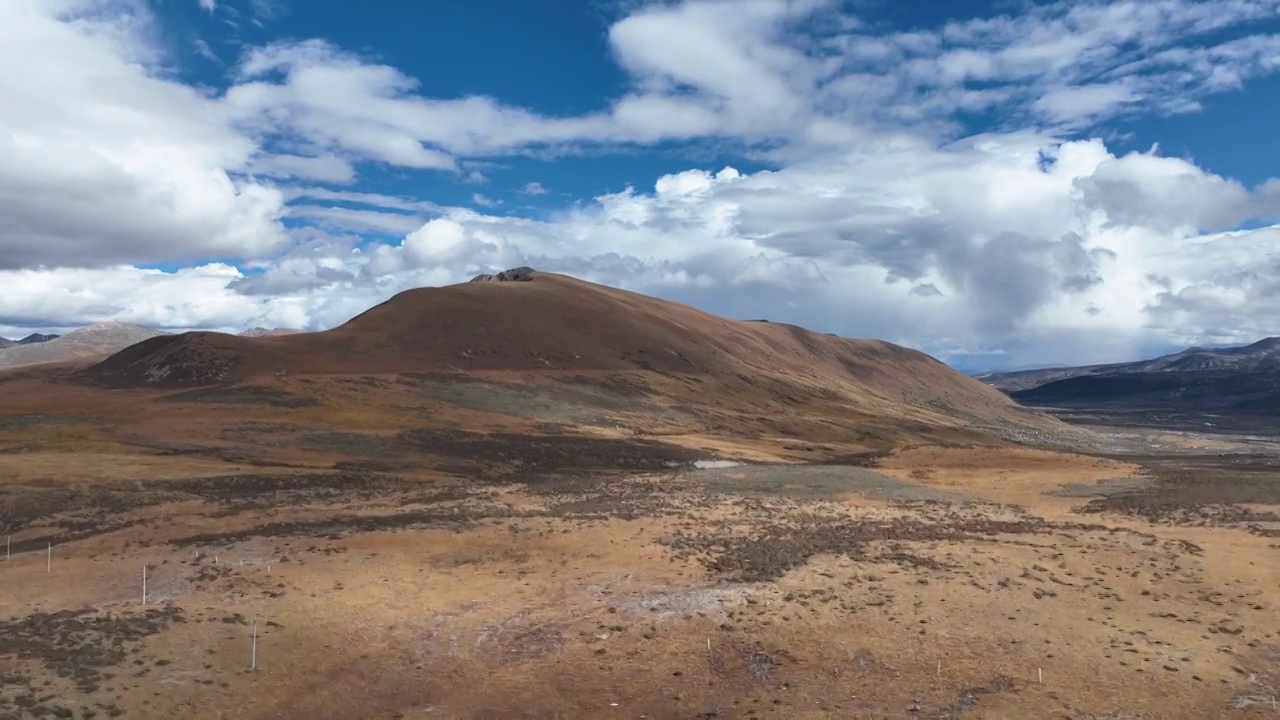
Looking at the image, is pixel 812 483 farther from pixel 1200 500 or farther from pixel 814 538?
pixel 1200 500

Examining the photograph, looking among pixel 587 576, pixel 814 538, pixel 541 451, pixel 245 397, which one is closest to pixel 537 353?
pixel 245 397

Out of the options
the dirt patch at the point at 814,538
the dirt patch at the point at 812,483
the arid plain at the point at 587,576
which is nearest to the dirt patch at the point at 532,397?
the arid plain at the point at 587,576

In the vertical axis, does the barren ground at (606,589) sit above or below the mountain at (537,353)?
below

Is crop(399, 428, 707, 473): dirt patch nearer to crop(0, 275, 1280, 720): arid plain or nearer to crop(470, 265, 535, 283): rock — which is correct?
crop(0, 275, 1280, 720): arid plain

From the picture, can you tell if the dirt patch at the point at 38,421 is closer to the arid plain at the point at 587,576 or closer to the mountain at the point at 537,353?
the arid plain at the point at 587,576

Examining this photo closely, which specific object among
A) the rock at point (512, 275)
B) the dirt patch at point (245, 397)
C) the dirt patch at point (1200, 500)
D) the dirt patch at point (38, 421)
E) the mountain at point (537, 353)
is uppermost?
the rock at point (512, 275)

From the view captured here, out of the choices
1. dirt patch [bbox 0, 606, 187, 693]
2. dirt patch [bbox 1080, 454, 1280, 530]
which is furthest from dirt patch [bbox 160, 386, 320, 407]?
dirt patch [bbox 1080, 454, 1280, 530]
